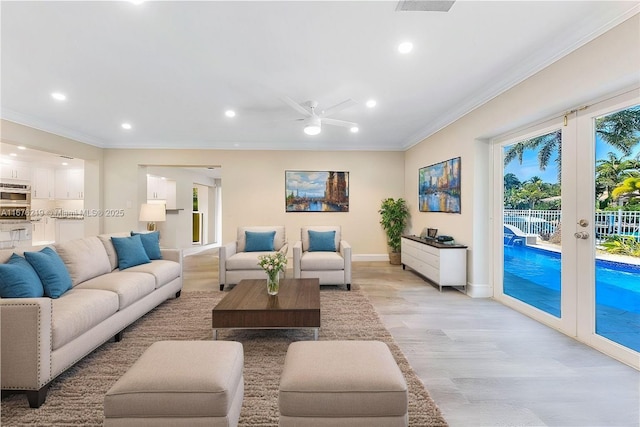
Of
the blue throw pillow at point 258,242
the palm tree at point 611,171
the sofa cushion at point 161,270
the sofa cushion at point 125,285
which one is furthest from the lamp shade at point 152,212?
the palm tree at point 611,171

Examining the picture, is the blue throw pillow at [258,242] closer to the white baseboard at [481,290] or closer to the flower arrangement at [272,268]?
the flower arrangement at [272,268]

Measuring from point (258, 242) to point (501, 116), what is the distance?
3.80m

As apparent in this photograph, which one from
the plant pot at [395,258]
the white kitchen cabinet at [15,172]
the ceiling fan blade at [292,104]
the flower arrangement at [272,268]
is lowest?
the plant pot at [395,258]

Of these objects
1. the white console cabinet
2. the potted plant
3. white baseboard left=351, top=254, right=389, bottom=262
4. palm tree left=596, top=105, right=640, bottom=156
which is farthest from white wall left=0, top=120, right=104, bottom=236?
palm tree left=596, top=105, right=640, bottom=156

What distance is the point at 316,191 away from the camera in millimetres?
6586

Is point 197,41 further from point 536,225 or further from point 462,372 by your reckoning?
point 536,225

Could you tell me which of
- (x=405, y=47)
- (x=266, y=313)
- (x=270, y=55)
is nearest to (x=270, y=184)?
(x=270, y=55)

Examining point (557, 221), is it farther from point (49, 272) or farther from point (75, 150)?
point (75, 150)

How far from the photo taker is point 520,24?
7.63ft

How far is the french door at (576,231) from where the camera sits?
2.41 meters

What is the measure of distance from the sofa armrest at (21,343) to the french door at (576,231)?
165 inches

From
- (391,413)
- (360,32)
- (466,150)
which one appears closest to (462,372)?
(391,413)

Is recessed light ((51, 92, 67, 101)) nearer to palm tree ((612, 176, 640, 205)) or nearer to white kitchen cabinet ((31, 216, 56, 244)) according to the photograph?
white kitchen cabinet ((31, 216, 56, 244))

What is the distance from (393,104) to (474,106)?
1052 millimetres
